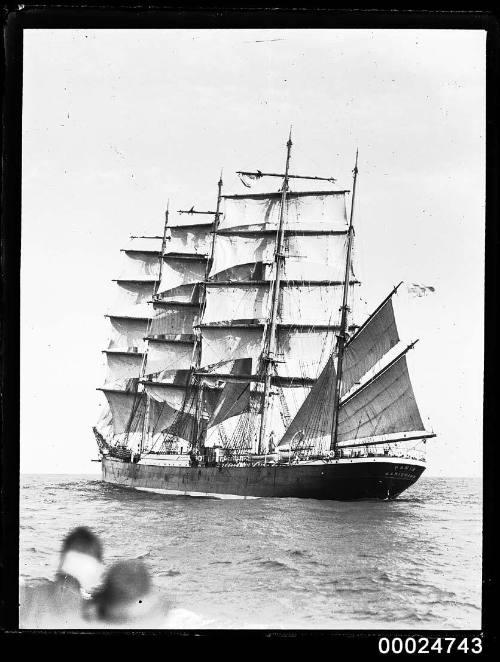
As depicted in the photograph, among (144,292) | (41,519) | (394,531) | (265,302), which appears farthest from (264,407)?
(41,519)

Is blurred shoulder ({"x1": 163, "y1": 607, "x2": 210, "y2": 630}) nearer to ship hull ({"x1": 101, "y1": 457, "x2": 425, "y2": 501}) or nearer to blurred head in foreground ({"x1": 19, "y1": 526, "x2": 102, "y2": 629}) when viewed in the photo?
blurred head in foreground ({"x1": 19, "y1": 526, "x2": 102, "y2": 629})

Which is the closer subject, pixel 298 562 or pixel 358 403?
pixel 298 562

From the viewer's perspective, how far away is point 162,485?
31.1 m

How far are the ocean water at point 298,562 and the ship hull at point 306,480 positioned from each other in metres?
9.25

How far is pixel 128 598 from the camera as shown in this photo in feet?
37.5

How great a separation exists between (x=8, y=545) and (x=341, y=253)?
1773 cm

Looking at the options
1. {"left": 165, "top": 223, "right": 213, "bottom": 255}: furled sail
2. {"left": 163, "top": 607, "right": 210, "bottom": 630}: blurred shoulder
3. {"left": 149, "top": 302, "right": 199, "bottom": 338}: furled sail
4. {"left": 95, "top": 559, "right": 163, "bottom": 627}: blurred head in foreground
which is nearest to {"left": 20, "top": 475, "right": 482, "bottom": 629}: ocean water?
{"left": 163, "top": 607, "right": 210, "bottom": 630}: blurred shoulder

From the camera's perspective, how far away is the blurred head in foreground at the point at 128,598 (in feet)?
36.6

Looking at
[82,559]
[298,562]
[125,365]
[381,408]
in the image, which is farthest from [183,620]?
[125,365]

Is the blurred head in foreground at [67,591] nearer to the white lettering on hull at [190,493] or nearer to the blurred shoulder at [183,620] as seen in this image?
the blurred shoulder at [183,620]

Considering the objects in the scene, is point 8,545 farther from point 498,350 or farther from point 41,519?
point 498,350

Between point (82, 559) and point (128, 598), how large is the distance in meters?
1.04
